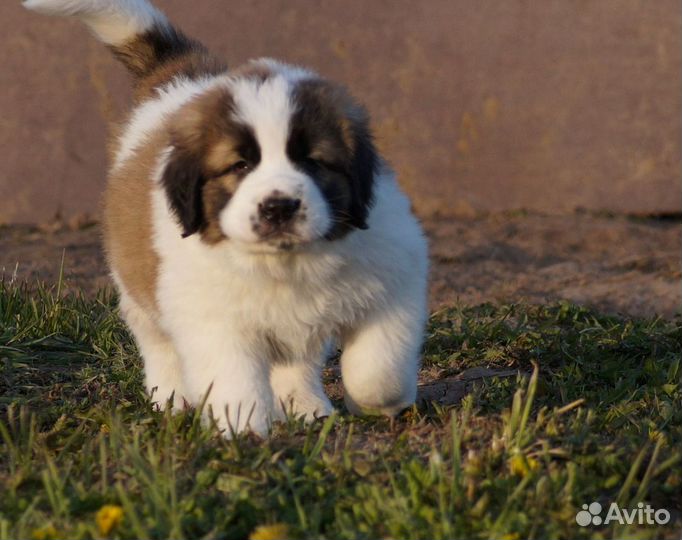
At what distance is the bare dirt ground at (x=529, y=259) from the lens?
523 centimetres

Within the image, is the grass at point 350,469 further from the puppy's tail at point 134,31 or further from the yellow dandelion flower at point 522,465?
the puppy's tail at point 134,31

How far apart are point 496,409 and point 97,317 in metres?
1.68

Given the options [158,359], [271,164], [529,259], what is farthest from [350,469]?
[529,259]

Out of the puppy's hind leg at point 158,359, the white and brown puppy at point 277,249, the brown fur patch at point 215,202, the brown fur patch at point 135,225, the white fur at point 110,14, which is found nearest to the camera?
the white and brown puppy at point 277,249

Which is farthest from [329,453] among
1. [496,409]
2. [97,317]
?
[97,317]

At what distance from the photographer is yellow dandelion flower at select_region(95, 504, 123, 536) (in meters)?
2.31

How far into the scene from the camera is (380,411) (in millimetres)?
3264

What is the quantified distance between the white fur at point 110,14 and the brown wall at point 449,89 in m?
2.53

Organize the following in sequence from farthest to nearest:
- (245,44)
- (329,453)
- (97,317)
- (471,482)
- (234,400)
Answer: (245,44) < (97,317) < (234,400) < (329,453) < (471,482)

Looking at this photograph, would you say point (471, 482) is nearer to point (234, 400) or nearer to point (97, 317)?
point (234, 400)

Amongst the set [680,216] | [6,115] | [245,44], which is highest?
[245,44]

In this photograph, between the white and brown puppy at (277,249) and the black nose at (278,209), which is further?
the white and brown puppy at (277,249)

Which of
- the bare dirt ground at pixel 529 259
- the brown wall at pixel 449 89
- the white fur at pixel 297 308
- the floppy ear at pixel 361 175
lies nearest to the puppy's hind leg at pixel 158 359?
the white fur at pixel 297 308

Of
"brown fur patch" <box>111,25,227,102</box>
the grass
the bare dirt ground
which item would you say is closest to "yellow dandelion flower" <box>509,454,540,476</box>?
the grass
